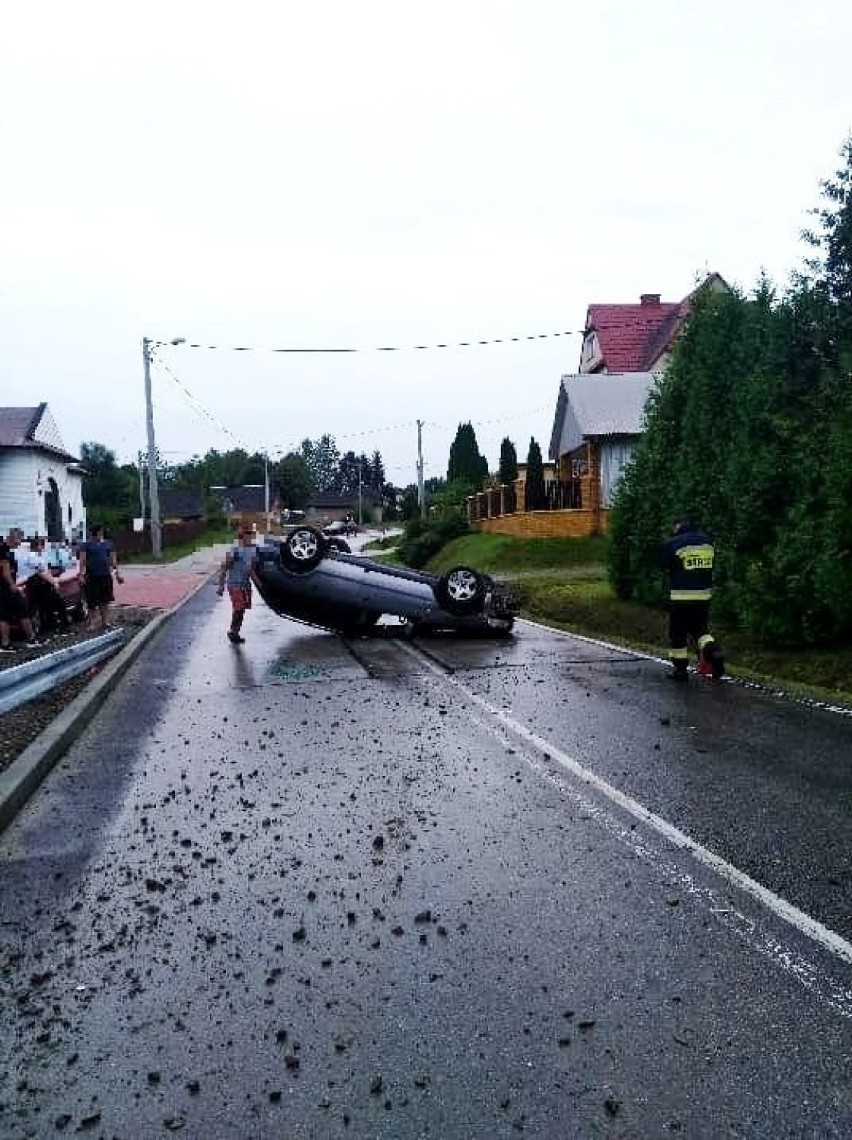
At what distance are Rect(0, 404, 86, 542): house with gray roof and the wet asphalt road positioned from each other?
108 ft

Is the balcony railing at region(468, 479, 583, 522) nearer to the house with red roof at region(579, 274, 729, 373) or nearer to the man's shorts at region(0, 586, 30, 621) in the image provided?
the house with red roof at region(579, 274, 729, 373)

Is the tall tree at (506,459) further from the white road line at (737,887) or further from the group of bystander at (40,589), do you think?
the white road line at (737,887)

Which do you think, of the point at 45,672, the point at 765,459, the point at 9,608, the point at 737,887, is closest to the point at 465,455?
the point at 9,608

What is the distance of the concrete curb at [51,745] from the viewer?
643 centimetres

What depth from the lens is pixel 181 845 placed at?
5.66m

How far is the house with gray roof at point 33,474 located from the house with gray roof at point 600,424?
19.3 meters

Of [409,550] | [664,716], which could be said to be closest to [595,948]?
[664,716]

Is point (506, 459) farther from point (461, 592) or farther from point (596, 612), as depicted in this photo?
point (461, 592)

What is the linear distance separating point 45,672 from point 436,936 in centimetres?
649

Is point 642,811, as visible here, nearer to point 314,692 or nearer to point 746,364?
point 314,692

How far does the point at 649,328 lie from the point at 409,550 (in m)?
14.2

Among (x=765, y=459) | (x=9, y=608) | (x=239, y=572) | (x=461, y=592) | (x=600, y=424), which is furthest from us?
(x=600, y=424)

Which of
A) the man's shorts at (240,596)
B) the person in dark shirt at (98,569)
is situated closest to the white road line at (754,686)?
the man's shorts at (240,596)

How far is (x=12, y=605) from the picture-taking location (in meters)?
15.2
